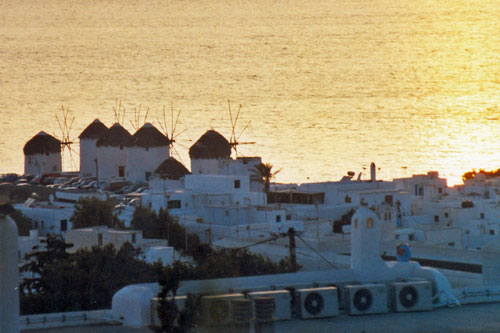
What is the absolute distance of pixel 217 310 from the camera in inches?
511

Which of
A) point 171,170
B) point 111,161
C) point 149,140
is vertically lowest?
point 171,170

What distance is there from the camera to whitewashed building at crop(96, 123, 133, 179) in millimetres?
51156

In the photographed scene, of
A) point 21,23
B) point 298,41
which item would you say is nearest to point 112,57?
point 298,41

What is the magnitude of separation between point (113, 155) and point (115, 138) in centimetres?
61

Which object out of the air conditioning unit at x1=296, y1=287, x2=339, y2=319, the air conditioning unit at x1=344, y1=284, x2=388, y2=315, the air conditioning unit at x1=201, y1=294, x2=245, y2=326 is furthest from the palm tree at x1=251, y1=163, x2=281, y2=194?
the air conditioning unit at x1=201, y1=294, x2=245, y2=326

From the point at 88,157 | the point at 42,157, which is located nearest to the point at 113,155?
the point at 88,157

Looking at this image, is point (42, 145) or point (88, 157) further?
point (42, 145)

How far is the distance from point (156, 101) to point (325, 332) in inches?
2904

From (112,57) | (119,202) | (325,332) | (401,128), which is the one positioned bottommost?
(325,332)

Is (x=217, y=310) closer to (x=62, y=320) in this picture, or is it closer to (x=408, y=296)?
(x=62, y=320)

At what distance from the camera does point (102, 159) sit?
170ft

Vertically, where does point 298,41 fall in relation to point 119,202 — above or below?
above

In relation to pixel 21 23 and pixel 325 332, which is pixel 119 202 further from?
Result: pixel 21 23

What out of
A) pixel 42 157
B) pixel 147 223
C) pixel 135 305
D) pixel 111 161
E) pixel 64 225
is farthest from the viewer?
pixel 42 157
